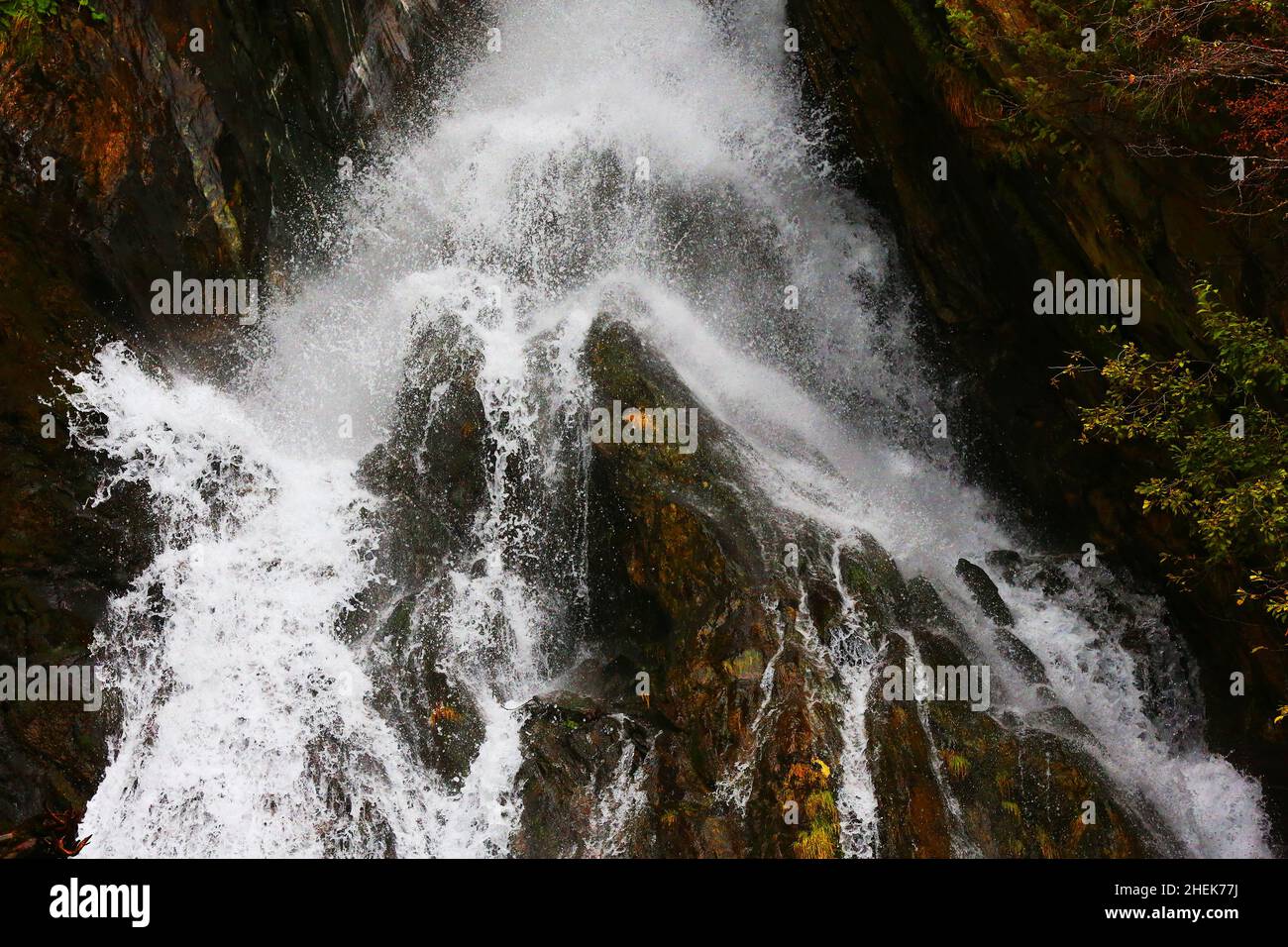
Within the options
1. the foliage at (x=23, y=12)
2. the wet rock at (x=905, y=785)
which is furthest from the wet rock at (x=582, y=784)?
the foliage at (x=23, y=12)

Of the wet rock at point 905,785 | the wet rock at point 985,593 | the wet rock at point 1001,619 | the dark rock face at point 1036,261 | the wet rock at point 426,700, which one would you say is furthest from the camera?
the wet rock at point 985,593

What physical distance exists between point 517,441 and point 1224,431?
639cm

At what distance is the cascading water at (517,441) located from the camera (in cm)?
820

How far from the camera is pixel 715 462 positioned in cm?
952

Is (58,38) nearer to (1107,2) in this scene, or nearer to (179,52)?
(179,52)

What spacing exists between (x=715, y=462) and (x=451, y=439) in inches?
110

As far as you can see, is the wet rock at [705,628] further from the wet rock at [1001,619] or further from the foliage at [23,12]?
the foliage at [23,12]

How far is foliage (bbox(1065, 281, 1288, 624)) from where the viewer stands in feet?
24.0

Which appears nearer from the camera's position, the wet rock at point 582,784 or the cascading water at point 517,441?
the wet rock at point 582,784

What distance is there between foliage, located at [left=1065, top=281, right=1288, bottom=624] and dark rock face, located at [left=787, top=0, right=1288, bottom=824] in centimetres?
32

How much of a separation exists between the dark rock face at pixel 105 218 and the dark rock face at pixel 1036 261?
19.6 ft

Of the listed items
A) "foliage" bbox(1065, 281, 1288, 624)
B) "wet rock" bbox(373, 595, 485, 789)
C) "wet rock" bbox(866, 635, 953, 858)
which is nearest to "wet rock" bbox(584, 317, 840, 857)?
"wet rock" bbox(866, 635, 953, 858)

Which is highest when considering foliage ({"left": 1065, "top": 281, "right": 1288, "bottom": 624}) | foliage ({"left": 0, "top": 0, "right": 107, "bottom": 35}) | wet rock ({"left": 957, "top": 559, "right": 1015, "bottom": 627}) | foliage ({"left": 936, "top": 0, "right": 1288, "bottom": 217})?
foliage ({"left": 0, "top": 0, "right": 107, "bottom": 35})

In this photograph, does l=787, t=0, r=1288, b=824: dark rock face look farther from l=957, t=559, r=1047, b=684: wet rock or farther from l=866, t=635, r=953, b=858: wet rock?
l=866, t=635, r=953, b=858: wet rock
